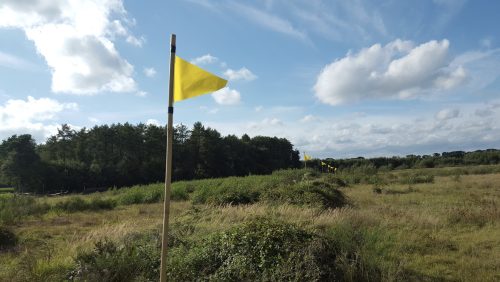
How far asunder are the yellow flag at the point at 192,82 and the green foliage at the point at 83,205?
22653 millimetres

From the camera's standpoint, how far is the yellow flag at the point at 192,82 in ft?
16.1

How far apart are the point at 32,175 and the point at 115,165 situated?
1258 cm

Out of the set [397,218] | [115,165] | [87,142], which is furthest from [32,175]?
[397,218]

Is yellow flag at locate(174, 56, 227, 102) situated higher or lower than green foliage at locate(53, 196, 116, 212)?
higher

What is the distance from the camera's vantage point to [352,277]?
6.20 metres

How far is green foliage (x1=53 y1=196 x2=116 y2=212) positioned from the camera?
25453 mm

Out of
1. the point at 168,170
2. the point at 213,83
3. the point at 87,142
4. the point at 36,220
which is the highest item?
the point at 87,142

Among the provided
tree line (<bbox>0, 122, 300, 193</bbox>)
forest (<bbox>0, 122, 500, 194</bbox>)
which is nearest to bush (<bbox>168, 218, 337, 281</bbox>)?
forest (<bbox>0, 122, 500, 194</bbox>)

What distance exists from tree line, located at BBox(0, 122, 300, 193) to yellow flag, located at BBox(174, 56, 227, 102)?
5694 cm

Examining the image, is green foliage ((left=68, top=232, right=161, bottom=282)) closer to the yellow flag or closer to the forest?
the yellow flag

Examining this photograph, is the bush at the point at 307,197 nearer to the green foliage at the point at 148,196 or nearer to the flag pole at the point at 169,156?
the flag pole at the point at 169,156

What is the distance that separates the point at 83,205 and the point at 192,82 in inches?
944

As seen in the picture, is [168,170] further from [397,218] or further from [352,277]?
[397,218]

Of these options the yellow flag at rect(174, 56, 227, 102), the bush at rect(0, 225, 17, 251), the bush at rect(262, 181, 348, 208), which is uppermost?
the yellow flag at rect(174, 56, 227, 102)
